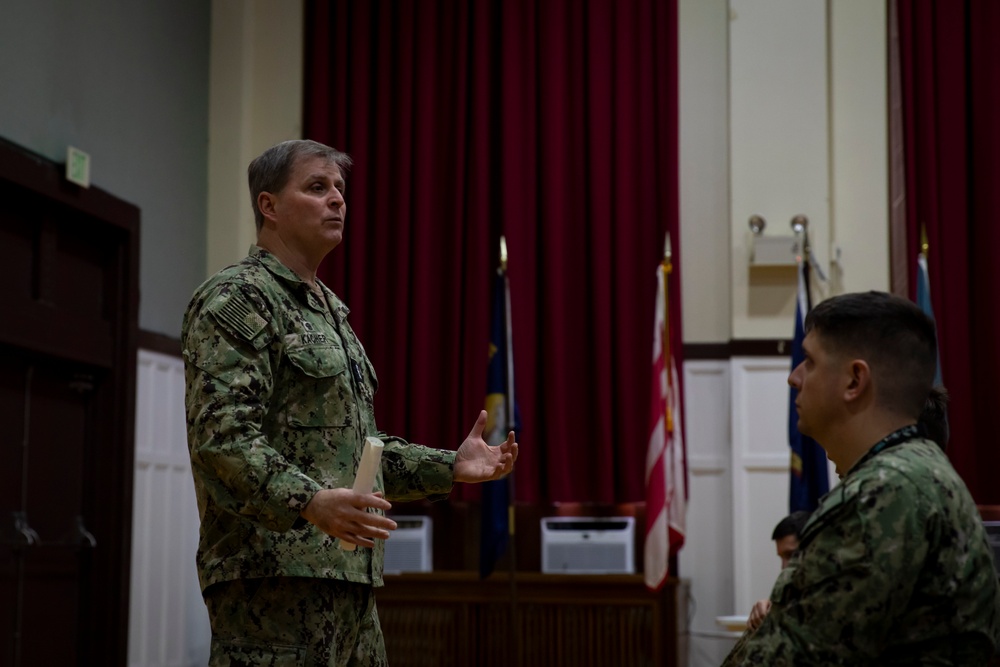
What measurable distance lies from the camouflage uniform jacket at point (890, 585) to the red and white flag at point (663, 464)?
4.28 metres

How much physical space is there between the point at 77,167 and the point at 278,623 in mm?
3916

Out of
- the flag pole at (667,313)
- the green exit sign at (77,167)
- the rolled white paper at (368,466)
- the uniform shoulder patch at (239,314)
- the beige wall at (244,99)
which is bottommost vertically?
the rolled white paper at (368,466)

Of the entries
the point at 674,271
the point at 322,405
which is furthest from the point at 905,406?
the point at 674,271

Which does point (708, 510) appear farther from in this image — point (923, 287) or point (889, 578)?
point (889, 578)

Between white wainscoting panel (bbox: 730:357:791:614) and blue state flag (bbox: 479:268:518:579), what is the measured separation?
4.24 ft

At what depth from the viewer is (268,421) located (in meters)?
2.45

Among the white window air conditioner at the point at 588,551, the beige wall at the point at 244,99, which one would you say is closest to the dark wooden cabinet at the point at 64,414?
the beige wall at the point at 244,99

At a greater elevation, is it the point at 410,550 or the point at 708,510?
the point at 708,510

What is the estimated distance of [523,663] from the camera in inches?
245

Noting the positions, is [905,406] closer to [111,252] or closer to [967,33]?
[111,252]

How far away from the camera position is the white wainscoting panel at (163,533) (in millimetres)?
6281

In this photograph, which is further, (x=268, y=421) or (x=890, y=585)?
(x=268, y=421)

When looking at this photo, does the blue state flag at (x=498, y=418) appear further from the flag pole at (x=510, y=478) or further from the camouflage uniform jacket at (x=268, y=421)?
the camouflage uniform jacket at (x=268, y=421)

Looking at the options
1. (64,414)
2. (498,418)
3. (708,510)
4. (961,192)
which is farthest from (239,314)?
(961,192)
